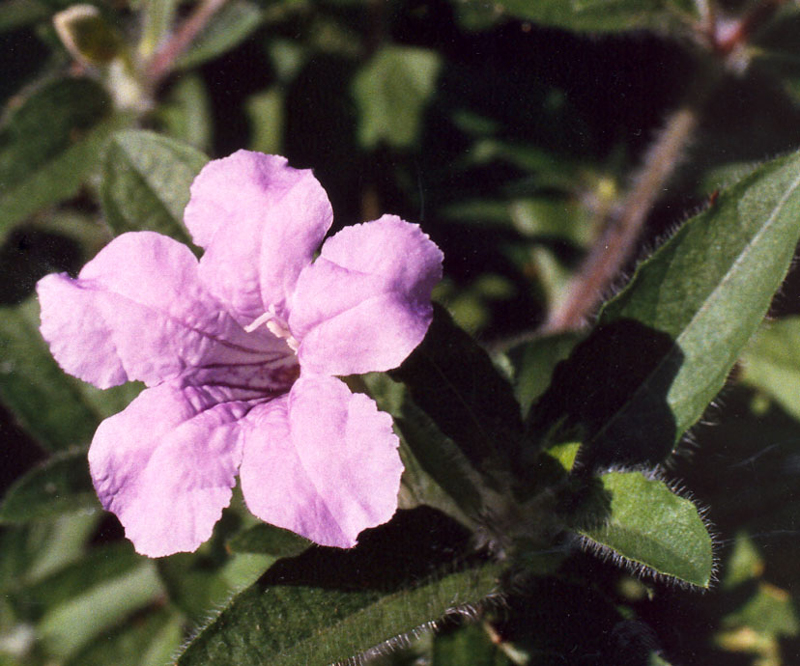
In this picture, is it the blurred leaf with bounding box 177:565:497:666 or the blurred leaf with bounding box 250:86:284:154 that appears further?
the blurred leaf with bounding box 250:86:284:154

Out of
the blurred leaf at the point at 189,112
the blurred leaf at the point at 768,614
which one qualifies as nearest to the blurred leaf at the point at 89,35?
the blurred leaf at the point at 189,112

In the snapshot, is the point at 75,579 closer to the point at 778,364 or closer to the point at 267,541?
the point at 267,541

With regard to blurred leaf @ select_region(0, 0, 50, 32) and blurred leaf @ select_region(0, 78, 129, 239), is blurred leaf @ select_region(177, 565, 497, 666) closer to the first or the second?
blurred leaf @ select_region(0, 78, 129, 239)

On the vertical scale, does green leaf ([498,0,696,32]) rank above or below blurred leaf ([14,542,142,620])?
above

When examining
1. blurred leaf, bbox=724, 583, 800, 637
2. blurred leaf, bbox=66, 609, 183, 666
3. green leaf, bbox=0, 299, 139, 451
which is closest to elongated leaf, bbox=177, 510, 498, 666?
blurred leaf, bbox=724, 583, 800, 637

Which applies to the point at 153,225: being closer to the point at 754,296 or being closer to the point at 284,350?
the point at 284,350
